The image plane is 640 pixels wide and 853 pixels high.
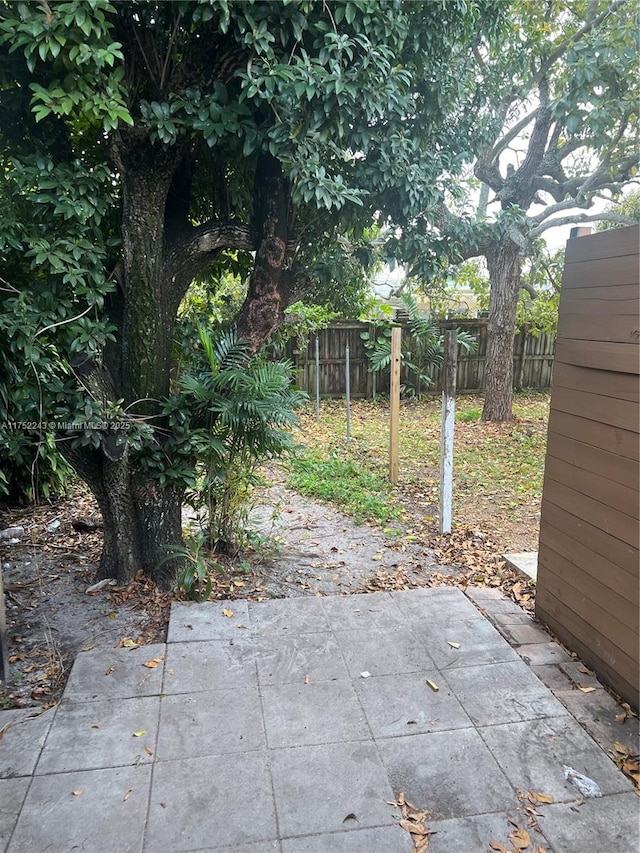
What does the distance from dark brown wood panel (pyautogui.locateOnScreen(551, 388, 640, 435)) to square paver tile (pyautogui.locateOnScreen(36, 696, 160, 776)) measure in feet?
7.46

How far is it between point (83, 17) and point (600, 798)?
132 inches

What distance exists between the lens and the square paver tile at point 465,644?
9.24 ft

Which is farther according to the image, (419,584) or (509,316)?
(509,316)

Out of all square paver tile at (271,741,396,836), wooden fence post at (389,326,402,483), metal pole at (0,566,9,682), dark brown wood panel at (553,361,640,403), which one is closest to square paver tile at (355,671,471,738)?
square paver tile at (271,741,396,836)

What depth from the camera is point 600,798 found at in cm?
201

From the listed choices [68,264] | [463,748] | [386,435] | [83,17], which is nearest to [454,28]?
[83,17]

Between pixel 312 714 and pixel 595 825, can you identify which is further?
pixel 312 714

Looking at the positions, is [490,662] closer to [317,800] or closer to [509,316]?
[317,800]

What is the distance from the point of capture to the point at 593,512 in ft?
8.77

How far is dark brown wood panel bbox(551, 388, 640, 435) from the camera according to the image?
2398mm

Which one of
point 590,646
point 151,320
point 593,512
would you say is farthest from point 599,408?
point 151,320

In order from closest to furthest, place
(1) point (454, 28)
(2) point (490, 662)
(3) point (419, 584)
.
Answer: (2) point (490, 662), (1) point (454, 28), (3) point (419, 584)

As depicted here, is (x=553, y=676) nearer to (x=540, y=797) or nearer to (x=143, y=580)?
(x=540, y=797)

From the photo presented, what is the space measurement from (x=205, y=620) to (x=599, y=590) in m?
1.98
